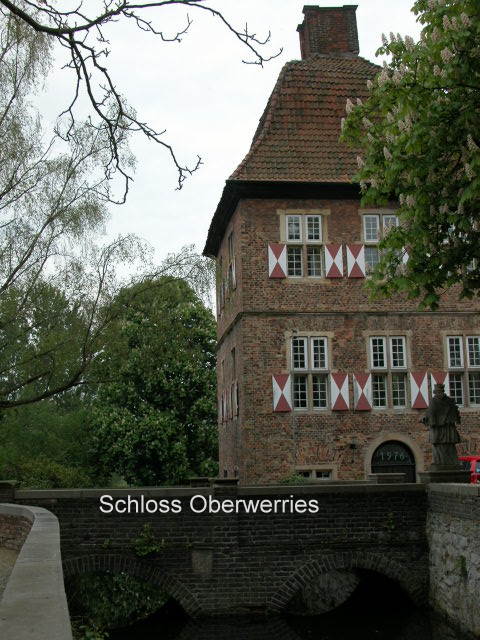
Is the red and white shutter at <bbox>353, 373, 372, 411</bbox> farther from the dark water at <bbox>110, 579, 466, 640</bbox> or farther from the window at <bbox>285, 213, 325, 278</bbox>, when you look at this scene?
the dark water at <bbox>110, 579, 466, 640</bbox>

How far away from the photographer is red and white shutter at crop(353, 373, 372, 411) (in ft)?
63.8

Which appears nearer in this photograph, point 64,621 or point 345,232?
point 64,621

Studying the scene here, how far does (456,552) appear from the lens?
13953 mm

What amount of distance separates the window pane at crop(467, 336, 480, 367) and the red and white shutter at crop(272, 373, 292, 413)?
4481mm

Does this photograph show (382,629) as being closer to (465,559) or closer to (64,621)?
(465,559)

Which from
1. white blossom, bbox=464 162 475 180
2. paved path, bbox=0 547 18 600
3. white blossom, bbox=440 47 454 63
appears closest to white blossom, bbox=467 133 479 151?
white blossom, bbox=464 162 475 180

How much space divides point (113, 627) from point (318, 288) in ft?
29.0

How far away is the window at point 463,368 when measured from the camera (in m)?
20.0

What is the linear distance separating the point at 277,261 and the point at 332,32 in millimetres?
7979

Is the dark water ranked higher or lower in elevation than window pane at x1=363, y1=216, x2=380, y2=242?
lower

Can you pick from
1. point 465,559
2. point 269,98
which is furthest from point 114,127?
point 269,98

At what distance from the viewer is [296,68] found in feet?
73.7

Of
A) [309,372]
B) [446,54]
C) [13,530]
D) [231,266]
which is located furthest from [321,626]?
[446,54]

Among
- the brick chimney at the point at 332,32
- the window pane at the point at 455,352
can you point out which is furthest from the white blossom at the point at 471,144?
the brick chimney at the point at 332,32
